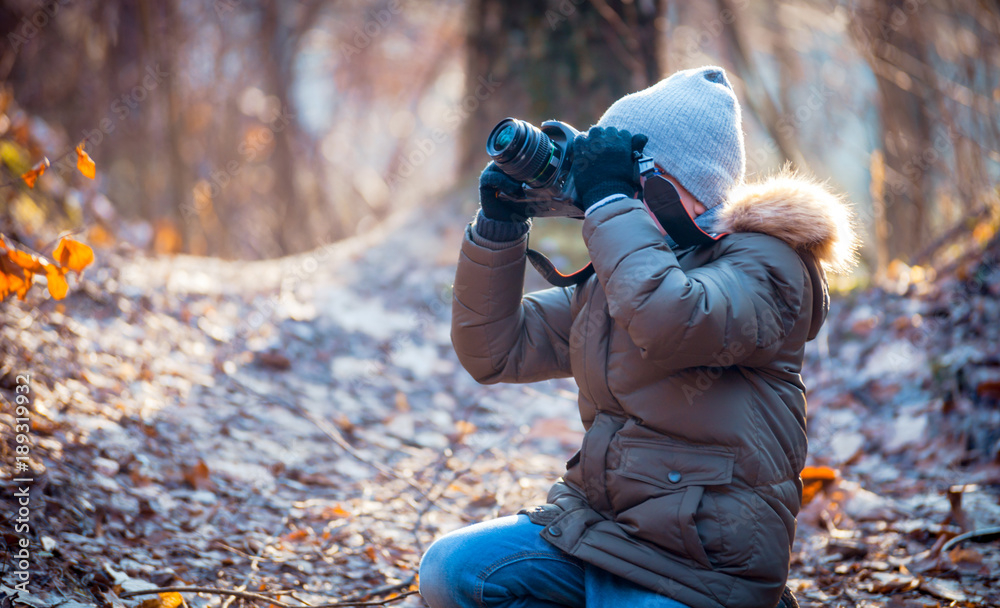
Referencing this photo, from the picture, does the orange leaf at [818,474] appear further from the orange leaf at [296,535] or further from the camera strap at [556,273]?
the orange leaf at [296,535]

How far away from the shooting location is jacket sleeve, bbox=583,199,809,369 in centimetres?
136

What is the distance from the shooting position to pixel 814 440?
124 inches

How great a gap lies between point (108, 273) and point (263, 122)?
6.31 metres

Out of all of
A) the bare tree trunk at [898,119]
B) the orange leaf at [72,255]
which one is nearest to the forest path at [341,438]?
the orange leaf at [72,255]

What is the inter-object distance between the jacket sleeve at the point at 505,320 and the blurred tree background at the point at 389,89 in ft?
3.25

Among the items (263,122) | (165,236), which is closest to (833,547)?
Result: (165,236)

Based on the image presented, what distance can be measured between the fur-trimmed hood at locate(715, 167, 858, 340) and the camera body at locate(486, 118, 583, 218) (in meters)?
0.34

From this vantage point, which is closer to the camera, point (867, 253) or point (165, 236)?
point (165, 236)

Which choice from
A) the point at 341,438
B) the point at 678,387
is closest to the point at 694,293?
the point at 678,387

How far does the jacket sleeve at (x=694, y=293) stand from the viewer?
1357 millimetres

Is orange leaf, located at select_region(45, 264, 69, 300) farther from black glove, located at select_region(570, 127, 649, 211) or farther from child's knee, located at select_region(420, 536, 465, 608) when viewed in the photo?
black glove, located at select_region(570, 127, 649, 211)

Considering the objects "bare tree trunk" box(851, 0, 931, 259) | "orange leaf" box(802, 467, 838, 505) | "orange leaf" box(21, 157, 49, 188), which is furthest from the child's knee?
"bare tree trunk" box(851, 0, 931, 259)

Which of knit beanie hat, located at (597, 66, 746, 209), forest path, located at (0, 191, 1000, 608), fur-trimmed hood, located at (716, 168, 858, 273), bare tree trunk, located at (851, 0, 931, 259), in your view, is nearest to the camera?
fur-trimmed hood, located at (716, 168, 858, 273)

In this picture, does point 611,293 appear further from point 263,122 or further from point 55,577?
point 263,122
